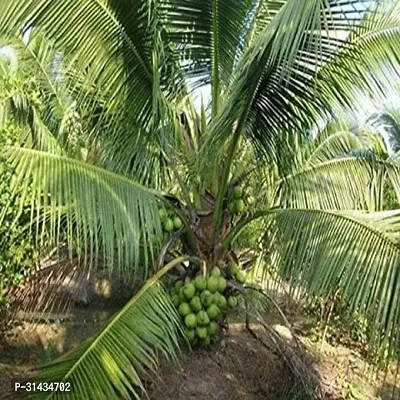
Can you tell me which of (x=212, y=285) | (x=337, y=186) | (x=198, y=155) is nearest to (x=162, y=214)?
(x=198, y=155)

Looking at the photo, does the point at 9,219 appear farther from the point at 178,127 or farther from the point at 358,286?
the point at 358,286

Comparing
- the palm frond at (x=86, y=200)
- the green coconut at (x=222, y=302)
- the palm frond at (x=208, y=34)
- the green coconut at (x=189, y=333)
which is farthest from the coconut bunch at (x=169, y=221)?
the palm frond at (x=208, y=34)

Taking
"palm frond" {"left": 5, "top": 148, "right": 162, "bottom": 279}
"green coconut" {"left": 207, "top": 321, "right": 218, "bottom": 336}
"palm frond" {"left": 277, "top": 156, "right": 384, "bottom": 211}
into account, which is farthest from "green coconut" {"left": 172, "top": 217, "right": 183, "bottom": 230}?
"palm frond" {"left": 277, "top": 156, "right": 384, "bottom": 211}

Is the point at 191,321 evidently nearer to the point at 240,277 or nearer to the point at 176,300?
the point at 176,300

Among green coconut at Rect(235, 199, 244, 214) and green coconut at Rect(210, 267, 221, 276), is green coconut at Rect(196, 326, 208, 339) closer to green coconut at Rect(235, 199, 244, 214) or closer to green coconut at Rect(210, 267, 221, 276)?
green coconut at Rect(210, 267, 221, 276)

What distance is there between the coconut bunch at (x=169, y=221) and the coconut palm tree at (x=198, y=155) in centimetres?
3


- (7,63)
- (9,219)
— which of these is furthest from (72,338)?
(7,63)

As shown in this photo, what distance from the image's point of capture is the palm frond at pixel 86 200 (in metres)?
3.04

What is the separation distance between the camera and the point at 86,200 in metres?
3.16

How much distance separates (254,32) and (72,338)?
3.41m

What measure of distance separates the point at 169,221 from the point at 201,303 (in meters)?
0.63

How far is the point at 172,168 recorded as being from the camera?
13.9 feet

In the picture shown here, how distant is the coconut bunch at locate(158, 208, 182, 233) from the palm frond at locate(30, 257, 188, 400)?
2.21ft

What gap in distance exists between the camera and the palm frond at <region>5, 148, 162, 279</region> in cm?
304
